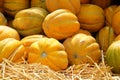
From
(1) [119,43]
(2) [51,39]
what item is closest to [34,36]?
(2) [51,39]

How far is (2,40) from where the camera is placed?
2.78m

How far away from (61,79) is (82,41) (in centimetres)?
52

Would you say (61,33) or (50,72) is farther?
(61,33)

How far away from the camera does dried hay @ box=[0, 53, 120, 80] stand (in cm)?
233

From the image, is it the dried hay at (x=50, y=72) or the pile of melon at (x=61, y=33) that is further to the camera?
the pile of melon at (x=61, y=33)

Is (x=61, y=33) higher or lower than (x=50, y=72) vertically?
higher

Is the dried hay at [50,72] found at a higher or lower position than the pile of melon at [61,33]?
lower

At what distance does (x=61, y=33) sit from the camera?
287 cm

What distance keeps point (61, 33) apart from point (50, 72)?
0.55m

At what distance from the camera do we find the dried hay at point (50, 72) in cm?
233

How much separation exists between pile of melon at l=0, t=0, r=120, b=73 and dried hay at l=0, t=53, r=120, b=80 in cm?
7

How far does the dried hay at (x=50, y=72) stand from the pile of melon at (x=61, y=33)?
2.7 inches

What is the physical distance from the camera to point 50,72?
2.40 m

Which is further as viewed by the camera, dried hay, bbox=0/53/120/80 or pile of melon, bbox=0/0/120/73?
pile of melon, bbox=0/0/120/73
